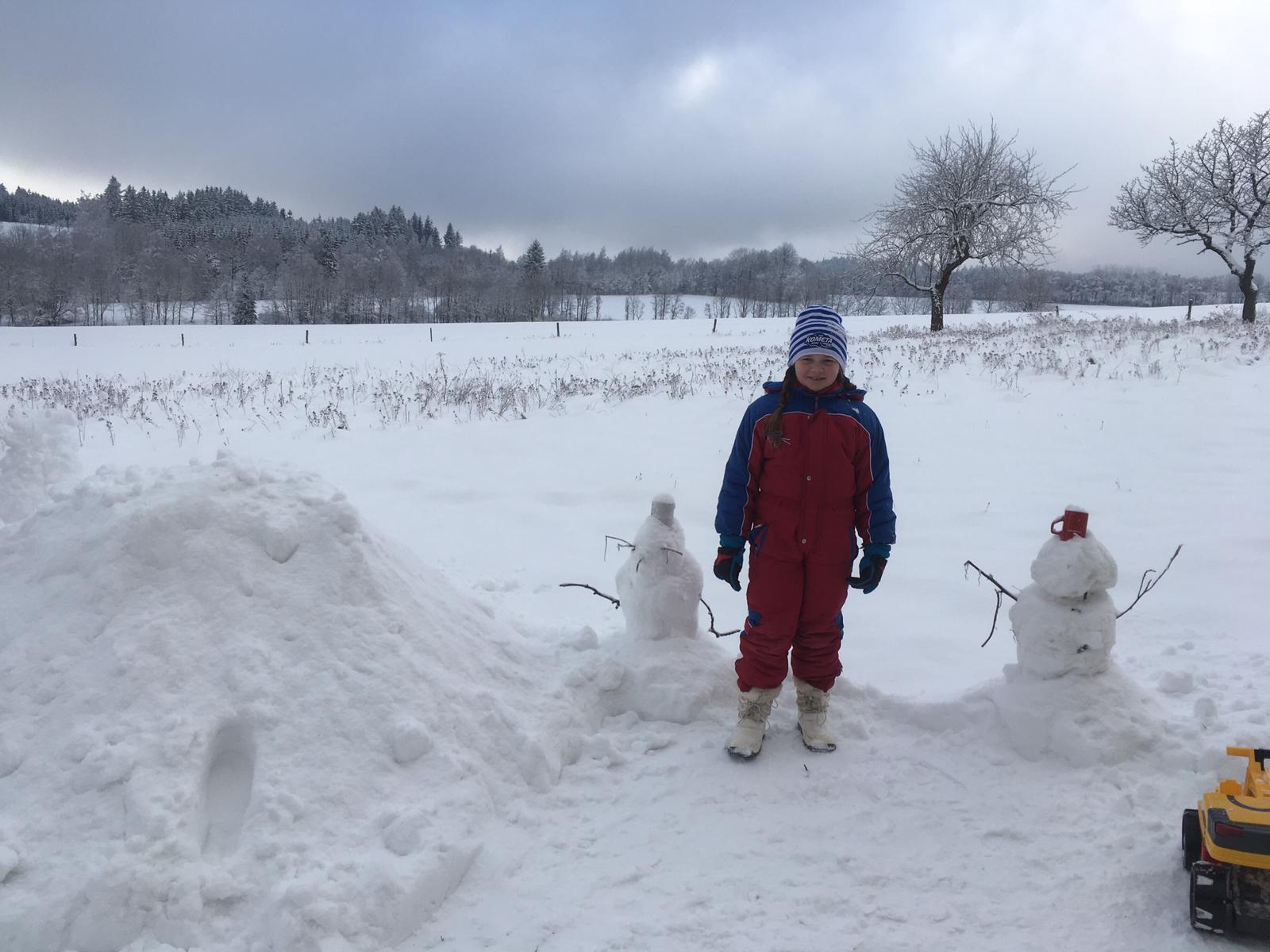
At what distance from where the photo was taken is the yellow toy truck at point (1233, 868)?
6.15ft

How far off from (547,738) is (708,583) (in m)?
2.34

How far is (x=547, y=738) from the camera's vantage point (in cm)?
282

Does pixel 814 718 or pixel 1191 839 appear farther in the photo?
pixel 814 718

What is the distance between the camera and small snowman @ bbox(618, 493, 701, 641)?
3295 millimetres

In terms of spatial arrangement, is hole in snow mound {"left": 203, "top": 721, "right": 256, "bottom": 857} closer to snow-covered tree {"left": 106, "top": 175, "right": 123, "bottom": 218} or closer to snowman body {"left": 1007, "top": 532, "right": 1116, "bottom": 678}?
snowman body {"left": 1007, "top": 532, "right": 1116, "bottom": 678}

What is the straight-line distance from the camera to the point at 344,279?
66188mm

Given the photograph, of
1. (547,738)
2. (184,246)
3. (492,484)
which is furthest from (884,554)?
(184,246)

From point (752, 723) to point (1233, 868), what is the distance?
5.13 feet

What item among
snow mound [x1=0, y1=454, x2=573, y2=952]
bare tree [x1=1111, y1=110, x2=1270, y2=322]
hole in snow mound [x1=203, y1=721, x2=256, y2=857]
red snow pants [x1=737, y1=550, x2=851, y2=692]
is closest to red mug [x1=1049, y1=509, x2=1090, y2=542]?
red snow pants [x1=737, y1=550, x2=851, y2=692]

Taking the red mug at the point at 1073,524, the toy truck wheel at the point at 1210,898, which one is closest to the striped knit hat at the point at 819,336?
the red mug at the point at 1073,524

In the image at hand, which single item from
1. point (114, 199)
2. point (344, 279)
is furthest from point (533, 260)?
point (114, 199)

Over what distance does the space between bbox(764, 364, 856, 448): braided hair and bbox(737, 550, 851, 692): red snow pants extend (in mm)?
517

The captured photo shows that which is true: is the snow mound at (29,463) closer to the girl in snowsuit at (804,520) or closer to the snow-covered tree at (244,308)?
the girl in snowsuit at (804,520)

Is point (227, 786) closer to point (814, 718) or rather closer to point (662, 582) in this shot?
point (662, 582)
